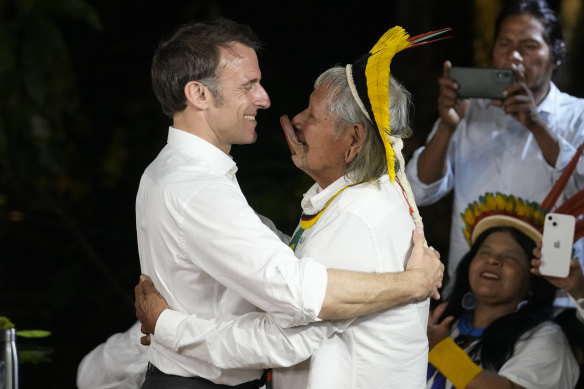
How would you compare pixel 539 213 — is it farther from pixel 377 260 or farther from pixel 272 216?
pixel 272 216

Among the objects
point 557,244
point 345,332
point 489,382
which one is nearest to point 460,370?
point 489,382

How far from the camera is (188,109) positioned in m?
2.22

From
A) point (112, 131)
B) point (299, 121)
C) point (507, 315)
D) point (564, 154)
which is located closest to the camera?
point (299, 121)

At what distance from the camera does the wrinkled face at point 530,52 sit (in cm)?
311

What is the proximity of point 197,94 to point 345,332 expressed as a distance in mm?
685

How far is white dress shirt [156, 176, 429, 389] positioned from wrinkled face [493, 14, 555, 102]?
1235mm

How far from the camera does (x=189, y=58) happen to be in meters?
2.20

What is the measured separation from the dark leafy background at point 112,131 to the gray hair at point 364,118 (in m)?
2.67

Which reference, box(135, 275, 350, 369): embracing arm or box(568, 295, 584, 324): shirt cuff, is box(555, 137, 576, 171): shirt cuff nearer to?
box(568, 295, 584, 324): shirt cuff

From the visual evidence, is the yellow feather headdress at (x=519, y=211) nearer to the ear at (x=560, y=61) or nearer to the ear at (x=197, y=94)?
the ear at (x=560, y=61)

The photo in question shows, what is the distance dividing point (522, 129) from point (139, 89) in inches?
132

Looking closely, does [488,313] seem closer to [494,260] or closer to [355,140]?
[494,260]

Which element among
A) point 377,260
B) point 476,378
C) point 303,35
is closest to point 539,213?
Answer: point 476,378

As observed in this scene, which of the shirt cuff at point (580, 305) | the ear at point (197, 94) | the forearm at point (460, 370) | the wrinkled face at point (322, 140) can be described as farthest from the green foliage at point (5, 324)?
the shirt cuff at point (580, 305)
